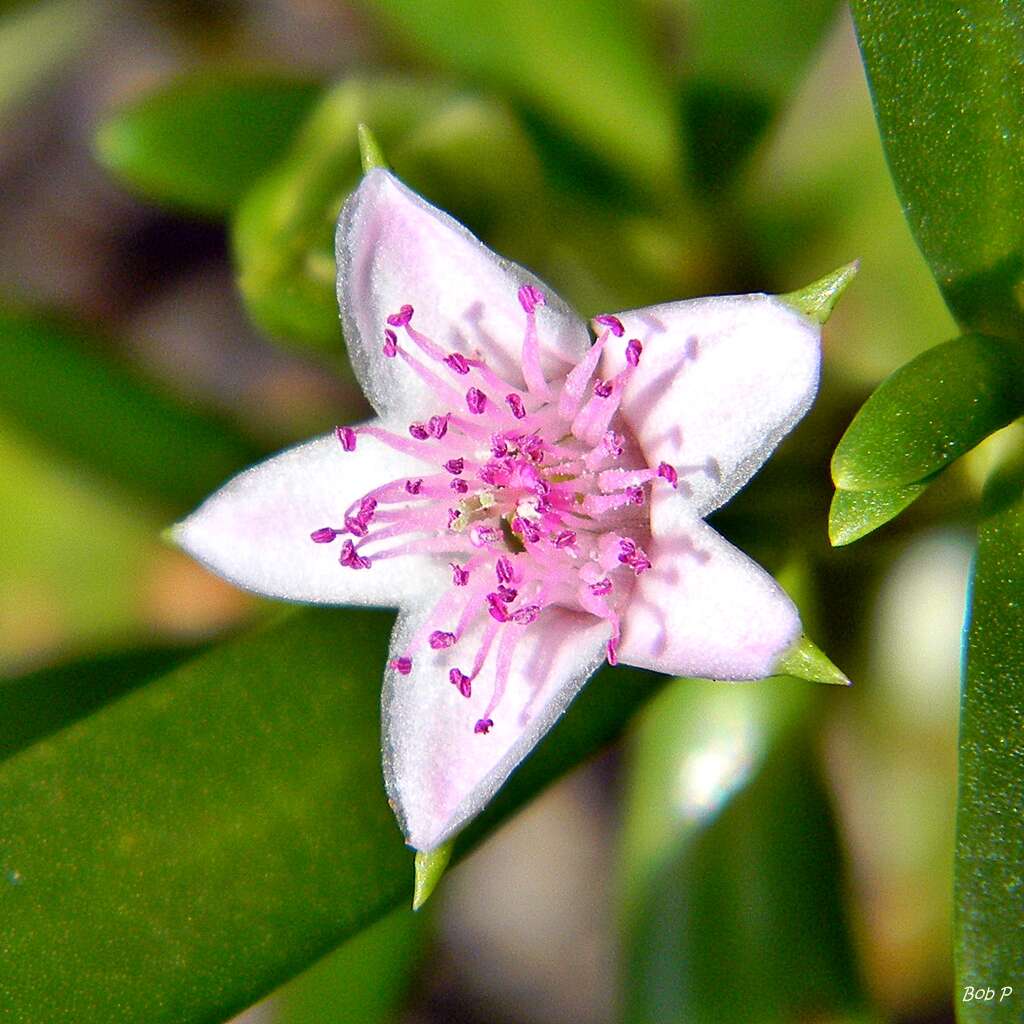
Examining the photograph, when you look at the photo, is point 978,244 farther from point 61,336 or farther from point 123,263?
point 123,263

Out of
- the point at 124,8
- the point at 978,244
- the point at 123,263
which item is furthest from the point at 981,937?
the point at 124,8

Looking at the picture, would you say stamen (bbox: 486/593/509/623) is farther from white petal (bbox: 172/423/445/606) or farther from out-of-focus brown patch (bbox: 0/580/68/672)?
out-of-focus brown patch (bbox: 0/580/68/672)

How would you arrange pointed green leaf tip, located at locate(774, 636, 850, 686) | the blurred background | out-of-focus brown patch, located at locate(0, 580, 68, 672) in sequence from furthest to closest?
out-of-focus brown patch, located at locate(0, 580, 68, 672) → the blurred background → pointed green leaf tip, located at locate(774, 636, 850, 686)

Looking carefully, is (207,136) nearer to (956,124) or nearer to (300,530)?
(300,530)

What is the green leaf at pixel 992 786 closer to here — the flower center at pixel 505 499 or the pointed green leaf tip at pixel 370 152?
the flower center at pixel 505 499

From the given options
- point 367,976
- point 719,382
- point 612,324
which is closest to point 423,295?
point 612,324

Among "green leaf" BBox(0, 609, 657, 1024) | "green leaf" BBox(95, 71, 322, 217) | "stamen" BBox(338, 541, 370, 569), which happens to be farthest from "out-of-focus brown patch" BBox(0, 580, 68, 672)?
"stamen" BBox(338, 541, 370, 569)
